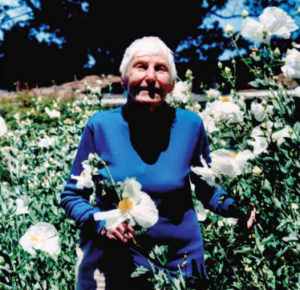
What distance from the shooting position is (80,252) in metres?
1.69

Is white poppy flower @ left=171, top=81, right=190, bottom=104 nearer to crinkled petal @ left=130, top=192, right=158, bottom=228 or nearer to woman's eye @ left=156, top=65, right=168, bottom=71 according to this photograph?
woman's eye @ left=156, top=65, right=168, bottom=71

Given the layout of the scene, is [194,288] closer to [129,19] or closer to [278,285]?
[278,285]

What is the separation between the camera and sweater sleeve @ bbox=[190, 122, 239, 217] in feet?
5.22

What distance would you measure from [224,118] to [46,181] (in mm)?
1870

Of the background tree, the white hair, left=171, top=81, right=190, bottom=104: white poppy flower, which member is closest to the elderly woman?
the white hair

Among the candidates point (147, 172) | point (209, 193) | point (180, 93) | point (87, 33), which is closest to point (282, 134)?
point (209, 193)

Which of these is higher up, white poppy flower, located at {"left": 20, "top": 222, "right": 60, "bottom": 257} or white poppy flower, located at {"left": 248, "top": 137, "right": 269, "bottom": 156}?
white poppy flower, located at {"left": 248, "top": 137, "right": 269, "bottom": 156}

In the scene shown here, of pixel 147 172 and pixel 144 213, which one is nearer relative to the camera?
pixel 144 213

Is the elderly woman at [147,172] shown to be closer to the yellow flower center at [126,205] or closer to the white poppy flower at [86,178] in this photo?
the white poppy flower at [86,178]

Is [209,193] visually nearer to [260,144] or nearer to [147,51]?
[260,144]

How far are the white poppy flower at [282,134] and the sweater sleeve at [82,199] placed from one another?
0.65 m

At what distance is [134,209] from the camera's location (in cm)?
120

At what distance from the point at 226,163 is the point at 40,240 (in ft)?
2.82

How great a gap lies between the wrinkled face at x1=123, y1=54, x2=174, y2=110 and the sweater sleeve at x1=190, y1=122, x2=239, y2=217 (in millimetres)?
224
